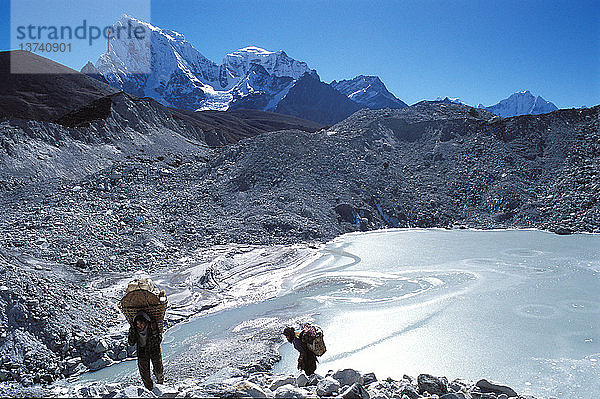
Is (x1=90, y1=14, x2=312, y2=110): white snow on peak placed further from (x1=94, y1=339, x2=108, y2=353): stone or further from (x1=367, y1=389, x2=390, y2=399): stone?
(x1=367, y1=389, x2=390, y2=399): stone

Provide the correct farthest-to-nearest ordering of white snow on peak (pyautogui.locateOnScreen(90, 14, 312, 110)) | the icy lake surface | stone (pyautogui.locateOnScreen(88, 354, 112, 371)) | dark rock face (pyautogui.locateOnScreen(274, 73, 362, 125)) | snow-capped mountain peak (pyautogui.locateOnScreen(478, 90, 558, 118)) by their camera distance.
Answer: snow-capped mountain peak (pyautogui.locateOnScreen(478, 90, 558, 118))
white snow on peak (pyautogui.locateOnScreen(90, 14, 312, 110))
dark rock face (pyautogui.locateOnScreen(274, 73, 362, 125))
stone (pyautogui.locateOnScreen(88, 354, 112, 371))
the icy lake surface

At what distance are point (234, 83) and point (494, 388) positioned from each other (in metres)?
149

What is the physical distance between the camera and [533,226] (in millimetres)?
16719

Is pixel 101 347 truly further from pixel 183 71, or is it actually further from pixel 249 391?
pixel 183 71

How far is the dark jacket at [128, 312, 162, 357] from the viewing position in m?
4.02

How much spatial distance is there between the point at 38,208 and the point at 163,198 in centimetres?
430

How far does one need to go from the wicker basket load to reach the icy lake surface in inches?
117

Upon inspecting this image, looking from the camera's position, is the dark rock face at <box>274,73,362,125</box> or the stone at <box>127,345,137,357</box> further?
the dark rock face at <box>274,73,362,125</box>

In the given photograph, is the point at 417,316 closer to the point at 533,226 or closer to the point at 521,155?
the point at 533,226

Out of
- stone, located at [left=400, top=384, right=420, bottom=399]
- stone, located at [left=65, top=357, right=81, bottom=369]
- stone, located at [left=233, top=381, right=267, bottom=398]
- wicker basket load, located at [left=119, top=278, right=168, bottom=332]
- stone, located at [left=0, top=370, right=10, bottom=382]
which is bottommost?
stone, located at [left=65, top=357, right=81, bottom=369]

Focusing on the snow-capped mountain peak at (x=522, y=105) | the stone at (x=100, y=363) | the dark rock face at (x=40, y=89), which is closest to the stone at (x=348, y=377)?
the stone at (x=100, y=363)

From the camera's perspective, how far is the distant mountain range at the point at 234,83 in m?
111

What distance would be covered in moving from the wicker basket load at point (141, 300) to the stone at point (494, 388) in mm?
3657

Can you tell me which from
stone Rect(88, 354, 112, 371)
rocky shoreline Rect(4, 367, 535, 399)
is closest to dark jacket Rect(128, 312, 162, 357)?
rocky shoreline Rect(4, 367, 535, 399)
